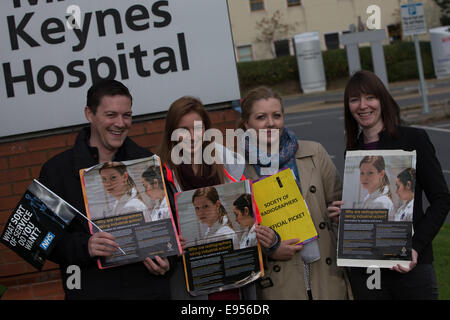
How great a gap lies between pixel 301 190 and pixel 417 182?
0.58 m

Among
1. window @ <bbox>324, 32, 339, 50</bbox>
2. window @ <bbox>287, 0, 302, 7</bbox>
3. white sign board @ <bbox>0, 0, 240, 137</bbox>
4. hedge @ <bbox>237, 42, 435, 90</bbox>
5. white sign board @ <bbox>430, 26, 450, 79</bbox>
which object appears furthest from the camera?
window @ <bbox>324, 32, 339, 50</bbox>

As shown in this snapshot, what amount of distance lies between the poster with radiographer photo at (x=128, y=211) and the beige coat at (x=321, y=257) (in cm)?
60

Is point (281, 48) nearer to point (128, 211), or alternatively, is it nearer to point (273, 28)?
point (273, 28)

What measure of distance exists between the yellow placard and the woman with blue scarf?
4.3 inches

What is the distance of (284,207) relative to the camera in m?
2.63

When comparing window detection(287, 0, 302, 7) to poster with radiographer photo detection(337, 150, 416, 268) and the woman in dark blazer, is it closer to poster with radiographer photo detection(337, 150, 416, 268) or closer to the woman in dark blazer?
the woman in dark blazer

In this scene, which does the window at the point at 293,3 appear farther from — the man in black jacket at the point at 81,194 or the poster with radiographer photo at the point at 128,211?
the poster with radiographer photo at the point at 128,211

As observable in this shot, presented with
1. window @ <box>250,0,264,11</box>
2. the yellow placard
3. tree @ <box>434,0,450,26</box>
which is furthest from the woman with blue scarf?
tree @ <box>434,0,450,26</box>

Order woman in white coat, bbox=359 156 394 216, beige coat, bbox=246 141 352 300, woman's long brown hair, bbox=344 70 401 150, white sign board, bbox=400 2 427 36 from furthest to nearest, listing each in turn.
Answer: white sign board, bbox=400 2 427 36
beige coat, bbox=246 141 352 300
woman's long brown hair, bbox=344 70 401 150
woman in white coat, bbox=359 156 394 216

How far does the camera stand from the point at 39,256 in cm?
235

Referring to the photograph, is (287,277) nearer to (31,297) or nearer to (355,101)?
(355,101)

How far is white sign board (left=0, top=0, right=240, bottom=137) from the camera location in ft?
12.7

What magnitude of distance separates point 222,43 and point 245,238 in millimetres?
1963

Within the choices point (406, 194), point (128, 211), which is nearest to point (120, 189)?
point (128, 211)
